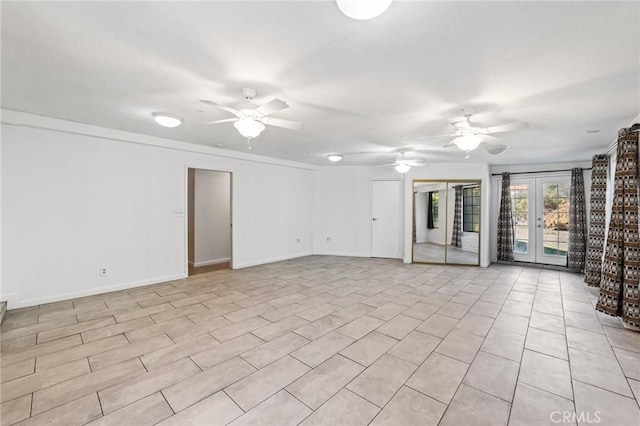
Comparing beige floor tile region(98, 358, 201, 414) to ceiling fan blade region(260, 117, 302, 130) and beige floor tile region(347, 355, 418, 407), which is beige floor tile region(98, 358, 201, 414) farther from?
ceiling fan blade region(260, 117, 302, 130)

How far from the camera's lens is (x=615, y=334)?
114 inches

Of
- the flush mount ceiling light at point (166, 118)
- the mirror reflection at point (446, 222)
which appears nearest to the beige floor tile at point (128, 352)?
the flush mount ceiling light at point (166, 118)

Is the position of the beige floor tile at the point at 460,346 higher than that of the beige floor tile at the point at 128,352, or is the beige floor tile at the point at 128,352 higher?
the beige floor tile at the point at 460,346

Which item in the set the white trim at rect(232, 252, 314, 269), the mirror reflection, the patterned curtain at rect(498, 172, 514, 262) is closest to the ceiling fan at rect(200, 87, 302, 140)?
the white trim at rect(232, 252, 314, 269)

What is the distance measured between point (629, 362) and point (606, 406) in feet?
3.11

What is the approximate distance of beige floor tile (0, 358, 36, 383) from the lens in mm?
2113

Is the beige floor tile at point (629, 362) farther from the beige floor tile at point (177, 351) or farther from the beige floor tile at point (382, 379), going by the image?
the beige floor tile at point (177, 351)

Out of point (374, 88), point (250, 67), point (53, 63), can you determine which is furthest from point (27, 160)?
point (374, 88)

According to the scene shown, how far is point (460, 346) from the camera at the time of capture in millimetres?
2625

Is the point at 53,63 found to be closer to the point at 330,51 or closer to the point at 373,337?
the point at 330,51

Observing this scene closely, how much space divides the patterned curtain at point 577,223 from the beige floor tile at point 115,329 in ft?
26.9

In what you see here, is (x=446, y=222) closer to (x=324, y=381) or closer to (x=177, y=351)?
(x=324, y=381)

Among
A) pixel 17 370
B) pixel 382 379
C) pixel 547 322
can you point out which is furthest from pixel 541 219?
pixel 17 370

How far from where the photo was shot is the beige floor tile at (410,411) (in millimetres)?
1679
